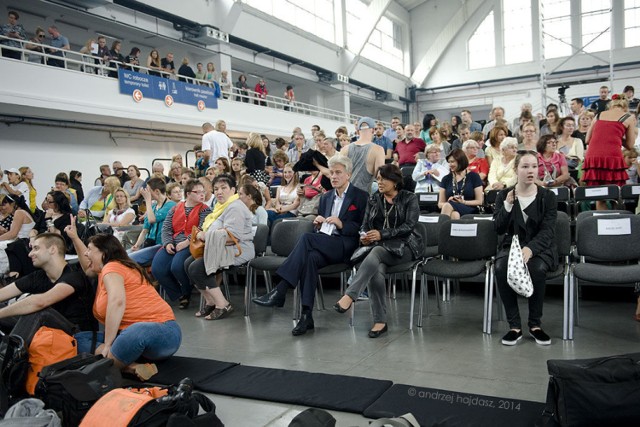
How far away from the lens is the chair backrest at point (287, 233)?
4.58 metres

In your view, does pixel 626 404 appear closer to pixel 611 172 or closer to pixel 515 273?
pixel 515 273

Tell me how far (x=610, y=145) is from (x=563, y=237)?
5.65ft

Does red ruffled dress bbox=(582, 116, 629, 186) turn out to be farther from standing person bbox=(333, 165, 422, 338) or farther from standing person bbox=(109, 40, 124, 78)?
standing person bbox=(109, 40, 124, 78)

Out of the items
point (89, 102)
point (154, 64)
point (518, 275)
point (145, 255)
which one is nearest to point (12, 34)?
point (89, 102)

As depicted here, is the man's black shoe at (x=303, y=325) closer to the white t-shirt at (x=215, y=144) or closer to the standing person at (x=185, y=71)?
the white t-shirt at (x=215, y=144)

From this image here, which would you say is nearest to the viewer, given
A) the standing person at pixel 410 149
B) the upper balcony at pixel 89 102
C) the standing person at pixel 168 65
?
the standing person at pixel 410 149

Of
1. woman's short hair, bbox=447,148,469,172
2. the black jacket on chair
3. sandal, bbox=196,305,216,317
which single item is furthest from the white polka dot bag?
sandal, bbox=196,305,216,317

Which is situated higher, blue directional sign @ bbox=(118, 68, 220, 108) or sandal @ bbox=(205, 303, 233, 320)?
blue directional sign @ bbox=(118, 68, 220, 108)

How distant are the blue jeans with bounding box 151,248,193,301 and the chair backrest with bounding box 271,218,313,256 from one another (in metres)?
0.85

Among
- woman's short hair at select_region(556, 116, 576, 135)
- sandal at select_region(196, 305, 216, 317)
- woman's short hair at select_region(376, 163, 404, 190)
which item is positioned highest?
woman's short hair at select_region(556, 116, 576, 135)

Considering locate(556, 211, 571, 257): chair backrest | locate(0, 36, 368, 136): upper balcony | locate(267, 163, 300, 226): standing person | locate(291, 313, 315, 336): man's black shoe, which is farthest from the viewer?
locate(0, 36, 368, 136): upper balcony

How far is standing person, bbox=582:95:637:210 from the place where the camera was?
471 centimetres

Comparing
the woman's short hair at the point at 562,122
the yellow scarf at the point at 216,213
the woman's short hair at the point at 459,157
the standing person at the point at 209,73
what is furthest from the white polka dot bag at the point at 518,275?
the standing person at the point at 209,73

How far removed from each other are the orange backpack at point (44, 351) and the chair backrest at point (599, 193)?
4320 millimetres
